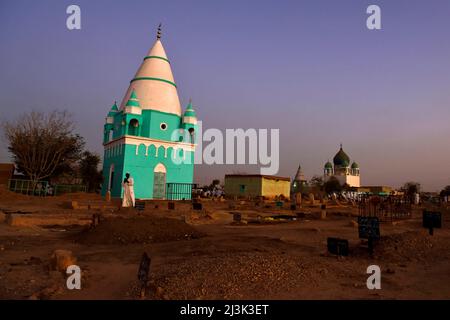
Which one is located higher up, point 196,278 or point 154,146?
point 154,146

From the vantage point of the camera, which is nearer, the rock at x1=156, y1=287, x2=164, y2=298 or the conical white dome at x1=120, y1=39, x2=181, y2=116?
the rock at x1=156, y1=287, x2=164, y2=298

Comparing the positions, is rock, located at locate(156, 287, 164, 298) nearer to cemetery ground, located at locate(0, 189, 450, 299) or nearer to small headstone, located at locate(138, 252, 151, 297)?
cemetery ground, located at locate(0, 189, 450, 299)

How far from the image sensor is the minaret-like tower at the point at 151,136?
24047 mm

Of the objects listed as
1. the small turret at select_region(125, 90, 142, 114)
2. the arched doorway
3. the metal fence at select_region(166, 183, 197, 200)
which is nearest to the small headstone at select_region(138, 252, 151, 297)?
the metal fence at select_region(166, 183, 197, 200)

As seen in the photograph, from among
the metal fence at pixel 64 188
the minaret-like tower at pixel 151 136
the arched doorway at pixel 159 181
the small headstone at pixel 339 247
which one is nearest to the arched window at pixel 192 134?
the minaret-like tower at pixel 151 136

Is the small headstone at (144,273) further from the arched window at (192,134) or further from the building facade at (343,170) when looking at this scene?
the building facade at (343,170)

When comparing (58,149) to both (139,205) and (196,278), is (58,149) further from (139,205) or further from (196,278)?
(196,278)

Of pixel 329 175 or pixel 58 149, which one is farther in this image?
pixel 329 175

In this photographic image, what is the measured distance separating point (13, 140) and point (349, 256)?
1076 inches

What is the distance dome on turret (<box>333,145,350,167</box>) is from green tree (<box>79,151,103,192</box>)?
190 feet

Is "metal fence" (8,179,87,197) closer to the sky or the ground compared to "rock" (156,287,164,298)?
closer to the sky

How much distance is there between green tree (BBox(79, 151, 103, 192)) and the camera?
117ft

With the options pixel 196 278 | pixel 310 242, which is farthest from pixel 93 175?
pixel 196 278
